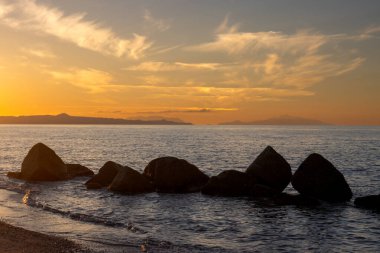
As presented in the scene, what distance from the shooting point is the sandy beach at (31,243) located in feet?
44.8

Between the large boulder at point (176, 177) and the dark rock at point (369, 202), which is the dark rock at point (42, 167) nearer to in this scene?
the large boulder at point (176, 177)

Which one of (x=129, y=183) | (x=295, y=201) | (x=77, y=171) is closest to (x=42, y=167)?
(x=77, y=171)

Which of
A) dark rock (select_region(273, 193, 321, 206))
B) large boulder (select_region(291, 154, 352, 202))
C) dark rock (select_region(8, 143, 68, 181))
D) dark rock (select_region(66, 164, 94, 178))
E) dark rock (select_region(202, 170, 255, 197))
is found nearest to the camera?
dark rock (select_region(273, 193, 321, 206))

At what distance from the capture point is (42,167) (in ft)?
113

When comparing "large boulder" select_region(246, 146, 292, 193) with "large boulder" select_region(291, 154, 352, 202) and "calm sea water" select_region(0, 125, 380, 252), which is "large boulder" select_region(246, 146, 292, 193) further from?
"calm sea water" select_region(0, 125, 380, 252)

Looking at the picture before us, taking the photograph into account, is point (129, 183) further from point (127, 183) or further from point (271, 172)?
point (271, 172)

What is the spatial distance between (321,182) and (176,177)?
9983mm

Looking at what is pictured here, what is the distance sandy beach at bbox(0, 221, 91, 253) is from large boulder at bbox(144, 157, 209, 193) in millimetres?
13651

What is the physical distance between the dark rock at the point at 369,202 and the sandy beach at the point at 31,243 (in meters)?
17.0

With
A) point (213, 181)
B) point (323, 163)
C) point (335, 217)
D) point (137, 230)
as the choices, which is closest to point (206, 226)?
point (137, 230)

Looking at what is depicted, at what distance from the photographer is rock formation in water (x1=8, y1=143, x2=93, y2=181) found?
34344 mm

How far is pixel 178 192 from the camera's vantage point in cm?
2836

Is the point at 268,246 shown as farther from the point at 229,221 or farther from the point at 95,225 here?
the point at 95,225

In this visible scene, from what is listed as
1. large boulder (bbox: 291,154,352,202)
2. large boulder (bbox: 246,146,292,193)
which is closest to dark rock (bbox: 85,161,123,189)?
large boulder (bbox: 246,146,292,193)
